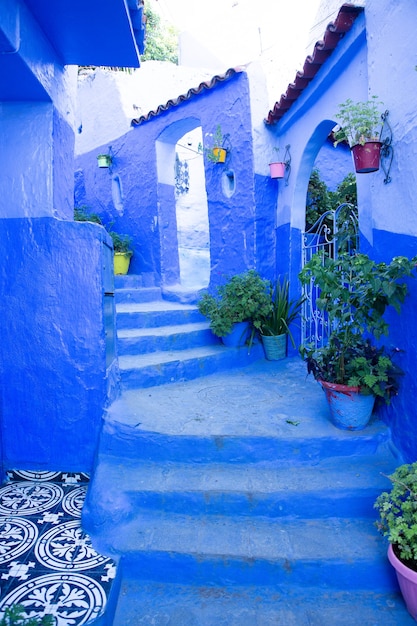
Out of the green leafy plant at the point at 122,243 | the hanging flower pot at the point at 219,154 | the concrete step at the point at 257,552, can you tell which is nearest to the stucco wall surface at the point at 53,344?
the concrete step at the point at 257,552

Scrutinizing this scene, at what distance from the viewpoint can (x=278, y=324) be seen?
5145mm

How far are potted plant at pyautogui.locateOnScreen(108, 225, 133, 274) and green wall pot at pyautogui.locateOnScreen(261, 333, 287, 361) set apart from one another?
9.68 ft

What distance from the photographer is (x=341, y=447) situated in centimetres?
296

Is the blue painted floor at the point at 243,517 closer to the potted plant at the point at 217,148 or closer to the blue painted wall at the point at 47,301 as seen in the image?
the blue painted wall at the point at 47,301

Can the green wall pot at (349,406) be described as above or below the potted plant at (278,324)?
below

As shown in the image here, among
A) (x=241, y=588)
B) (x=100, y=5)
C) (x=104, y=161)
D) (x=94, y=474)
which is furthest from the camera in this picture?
(x=104, y=161)

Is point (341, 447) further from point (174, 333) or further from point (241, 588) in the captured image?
point (174, 333)

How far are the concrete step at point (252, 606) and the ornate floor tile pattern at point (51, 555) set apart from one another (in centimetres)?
20

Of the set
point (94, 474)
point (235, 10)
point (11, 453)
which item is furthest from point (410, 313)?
point (235, 10)

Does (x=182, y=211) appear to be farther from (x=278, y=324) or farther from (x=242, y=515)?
(x=242, y=515)

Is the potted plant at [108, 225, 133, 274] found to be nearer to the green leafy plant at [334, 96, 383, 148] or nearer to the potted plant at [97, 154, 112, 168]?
the potted plant at [97, 154, 112, 168]

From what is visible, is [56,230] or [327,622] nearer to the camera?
[327,622]

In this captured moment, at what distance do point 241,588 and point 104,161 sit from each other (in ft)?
22.2

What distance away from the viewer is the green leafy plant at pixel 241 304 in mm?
4969
